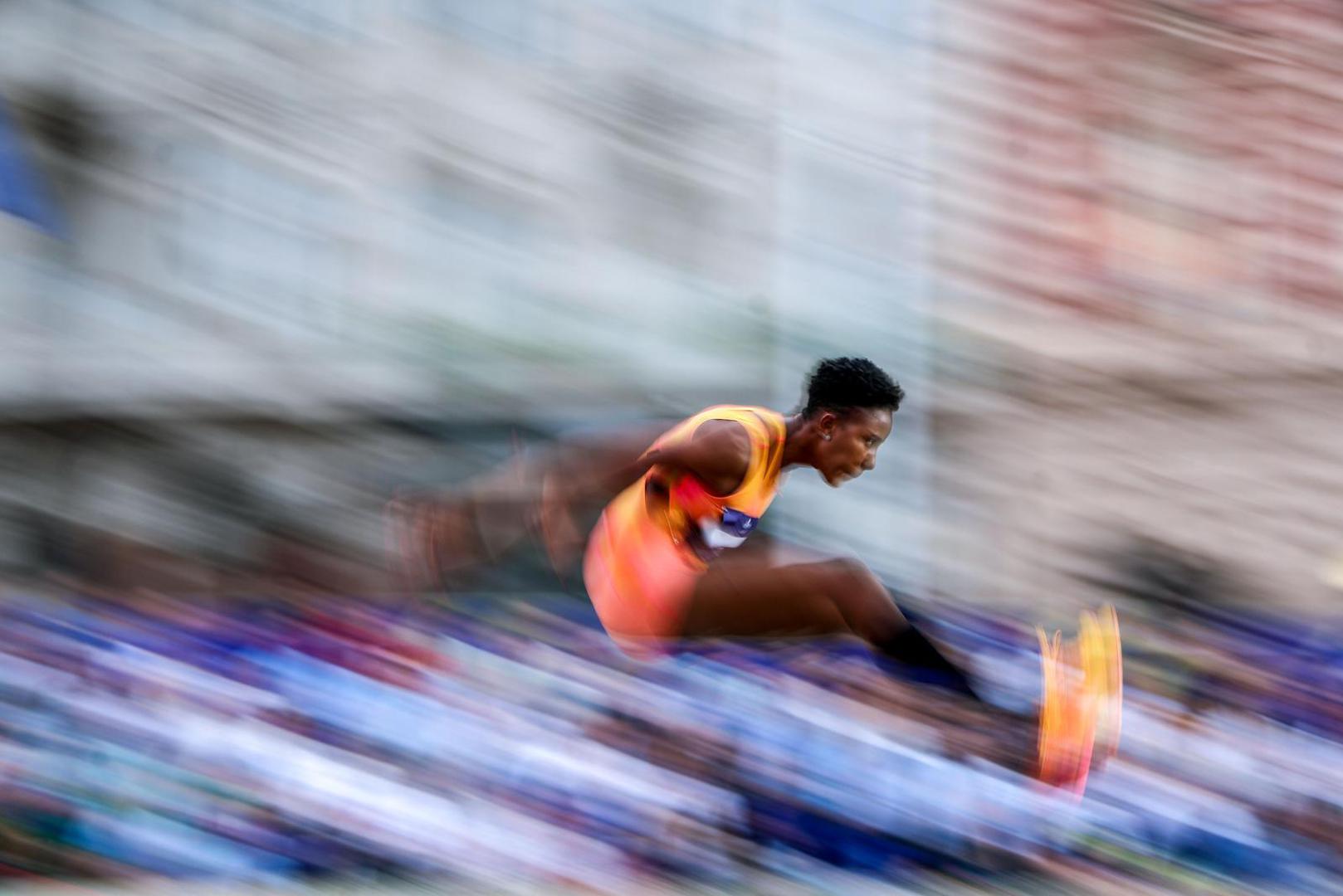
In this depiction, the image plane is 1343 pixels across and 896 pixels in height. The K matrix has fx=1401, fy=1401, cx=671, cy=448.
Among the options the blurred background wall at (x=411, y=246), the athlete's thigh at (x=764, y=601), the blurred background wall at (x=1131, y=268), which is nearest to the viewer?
the athlete's thigh at (x=764, y=601)

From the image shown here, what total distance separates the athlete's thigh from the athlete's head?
217mm

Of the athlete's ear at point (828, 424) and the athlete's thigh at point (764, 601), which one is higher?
the athlete's ear at point (828, 424)

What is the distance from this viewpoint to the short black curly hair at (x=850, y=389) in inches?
112

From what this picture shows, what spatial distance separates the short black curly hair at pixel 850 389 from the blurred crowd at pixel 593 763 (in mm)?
632

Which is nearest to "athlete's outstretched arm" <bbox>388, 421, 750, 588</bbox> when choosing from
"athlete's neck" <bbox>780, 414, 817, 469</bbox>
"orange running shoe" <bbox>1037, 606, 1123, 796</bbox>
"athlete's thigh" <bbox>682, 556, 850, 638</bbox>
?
"athlete's neck" <bbox>780, 414, 817, 469</bbox>

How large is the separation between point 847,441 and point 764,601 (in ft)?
1.23

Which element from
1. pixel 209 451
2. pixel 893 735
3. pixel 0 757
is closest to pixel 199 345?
pixel 209 451

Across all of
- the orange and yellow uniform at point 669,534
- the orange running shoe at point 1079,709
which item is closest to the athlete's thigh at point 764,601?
the orange and yellow uniform at point 669,534

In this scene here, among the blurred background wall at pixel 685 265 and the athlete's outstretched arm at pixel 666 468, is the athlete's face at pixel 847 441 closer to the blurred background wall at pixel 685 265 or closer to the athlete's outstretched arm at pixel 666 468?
the athlete's outstretched arm at pixel 666 468

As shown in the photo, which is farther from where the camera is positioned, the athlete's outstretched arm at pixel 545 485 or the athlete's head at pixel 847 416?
the athlete's head at pixel 847 416

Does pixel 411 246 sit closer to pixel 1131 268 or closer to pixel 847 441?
pixel 847 441

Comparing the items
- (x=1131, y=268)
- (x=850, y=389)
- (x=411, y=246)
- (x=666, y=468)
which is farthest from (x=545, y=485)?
(x=1131, y=268)

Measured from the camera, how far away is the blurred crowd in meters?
2.92

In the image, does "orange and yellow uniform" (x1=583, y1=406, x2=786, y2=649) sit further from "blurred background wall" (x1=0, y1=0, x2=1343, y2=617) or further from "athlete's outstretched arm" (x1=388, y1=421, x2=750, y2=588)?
"blurred background wall" (x1=0, y1=0, x2=1343, y2=617)
